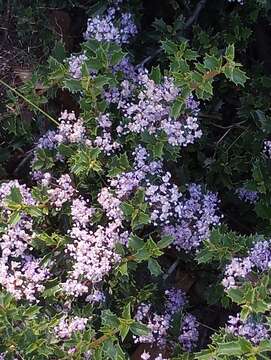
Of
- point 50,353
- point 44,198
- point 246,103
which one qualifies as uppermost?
point 246,103

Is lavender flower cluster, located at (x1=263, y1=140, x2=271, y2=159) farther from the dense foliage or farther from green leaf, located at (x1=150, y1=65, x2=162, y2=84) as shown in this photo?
green leaf, located at (x1=150, y1=65, x2=162, y2=84)

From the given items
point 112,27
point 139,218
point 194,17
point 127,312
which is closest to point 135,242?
point 139,218

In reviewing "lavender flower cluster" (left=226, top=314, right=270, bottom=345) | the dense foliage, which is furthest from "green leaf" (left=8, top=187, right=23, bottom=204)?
"lavender flower cluster" (left=226, top=314, right=270, bottom=345)

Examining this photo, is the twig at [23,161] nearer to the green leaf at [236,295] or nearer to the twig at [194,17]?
the twig at [194,17]

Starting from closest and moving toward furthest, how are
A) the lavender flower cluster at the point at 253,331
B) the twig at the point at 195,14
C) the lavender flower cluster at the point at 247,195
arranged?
the lavender flower cluster at the point at 253,331 → the lavender flower cluster at the point at 247,195 → the twig at the point at 195,14

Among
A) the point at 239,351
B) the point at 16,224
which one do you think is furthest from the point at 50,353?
the point at 239,351

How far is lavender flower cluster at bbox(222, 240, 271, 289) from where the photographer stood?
2.33 m

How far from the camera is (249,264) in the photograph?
234 centimetres

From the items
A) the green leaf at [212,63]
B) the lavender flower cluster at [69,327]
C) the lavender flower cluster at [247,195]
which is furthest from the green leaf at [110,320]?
the green leaf at [212,63]

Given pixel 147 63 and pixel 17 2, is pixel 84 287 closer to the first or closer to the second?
pixel 147 63

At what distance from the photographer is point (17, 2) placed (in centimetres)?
303

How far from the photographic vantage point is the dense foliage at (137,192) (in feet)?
7.88

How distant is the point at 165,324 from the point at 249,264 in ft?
1.57

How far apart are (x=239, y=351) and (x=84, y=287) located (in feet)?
1.96
